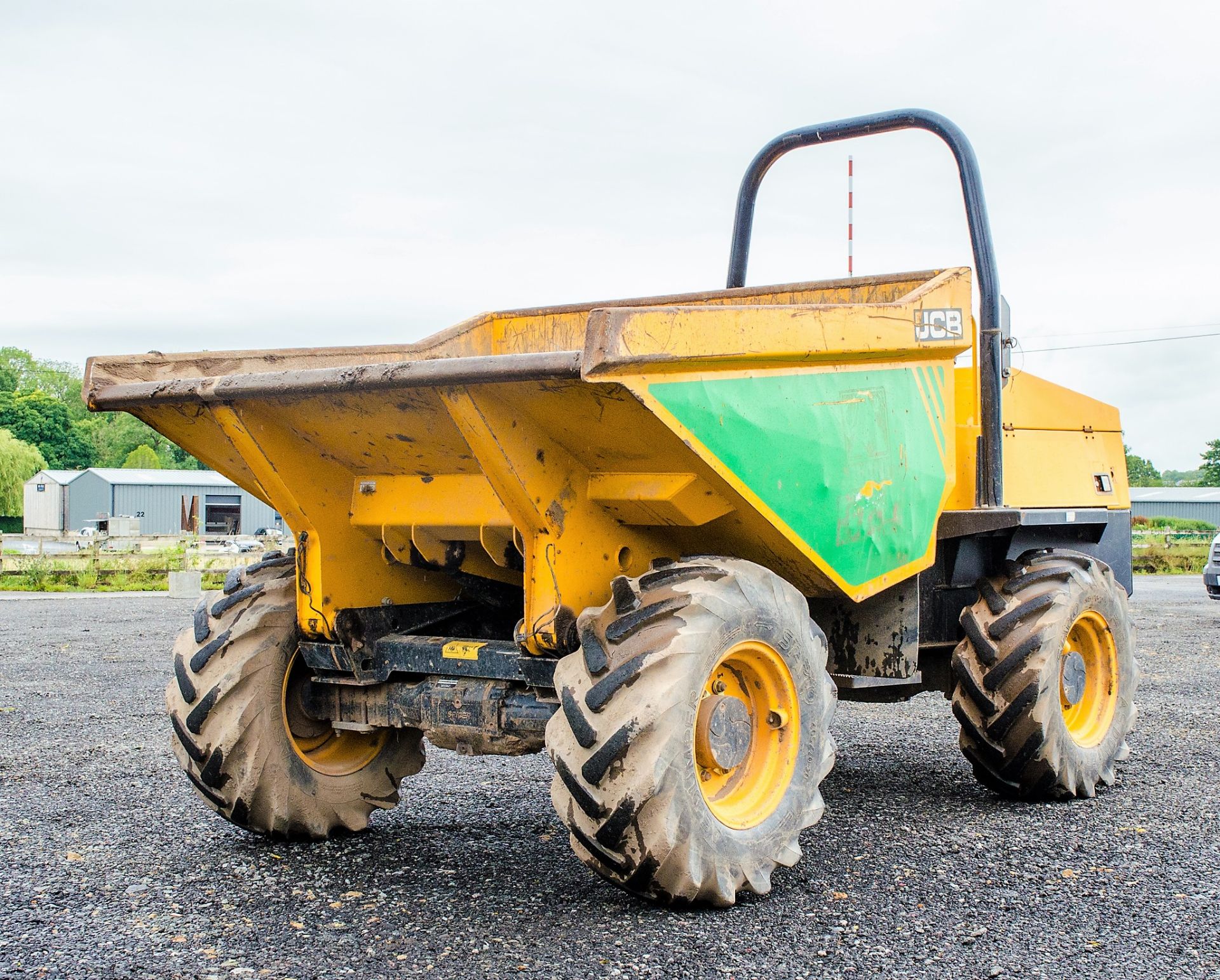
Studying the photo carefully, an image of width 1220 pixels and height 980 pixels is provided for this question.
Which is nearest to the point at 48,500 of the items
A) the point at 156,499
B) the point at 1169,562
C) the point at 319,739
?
the point at 156,499

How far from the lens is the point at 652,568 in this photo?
4199 mm

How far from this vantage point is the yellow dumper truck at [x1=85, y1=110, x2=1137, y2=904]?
3.44 meters

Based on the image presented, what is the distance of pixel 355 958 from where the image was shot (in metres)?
3.35

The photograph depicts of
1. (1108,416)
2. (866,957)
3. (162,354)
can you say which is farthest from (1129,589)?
(162,354)

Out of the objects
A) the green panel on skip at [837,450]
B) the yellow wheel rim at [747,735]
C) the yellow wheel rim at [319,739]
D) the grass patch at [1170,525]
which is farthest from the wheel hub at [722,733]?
the grass patch at [1170,525]

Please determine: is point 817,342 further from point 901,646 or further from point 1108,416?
point 1108,416

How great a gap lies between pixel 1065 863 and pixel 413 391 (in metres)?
2.75

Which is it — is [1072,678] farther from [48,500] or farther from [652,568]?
[48,500]

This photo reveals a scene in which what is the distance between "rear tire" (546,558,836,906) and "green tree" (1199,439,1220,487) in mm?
88760

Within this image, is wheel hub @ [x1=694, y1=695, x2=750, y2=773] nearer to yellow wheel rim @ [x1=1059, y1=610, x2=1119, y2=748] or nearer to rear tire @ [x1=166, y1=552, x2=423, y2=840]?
rear tire @ [x1=166, y1=552, x2=423, y2=840]

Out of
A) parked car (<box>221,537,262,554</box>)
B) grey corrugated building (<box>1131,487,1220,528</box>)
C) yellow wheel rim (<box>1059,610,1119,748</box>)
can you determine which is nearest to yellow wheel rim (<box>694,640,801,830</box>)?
yellow wheel rim (<box>1059,610,1119,748</box>)

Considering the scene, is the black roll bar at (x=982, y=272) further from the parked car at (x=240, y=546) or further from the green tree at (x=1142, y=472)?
the green tree at (x=1142, y=472)

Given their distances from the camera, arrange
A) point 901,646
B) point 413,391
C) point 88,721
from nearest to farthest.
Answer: point 413,391
point 901,646
point 88,721

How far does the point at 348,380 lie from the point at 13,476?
64.7 metres
